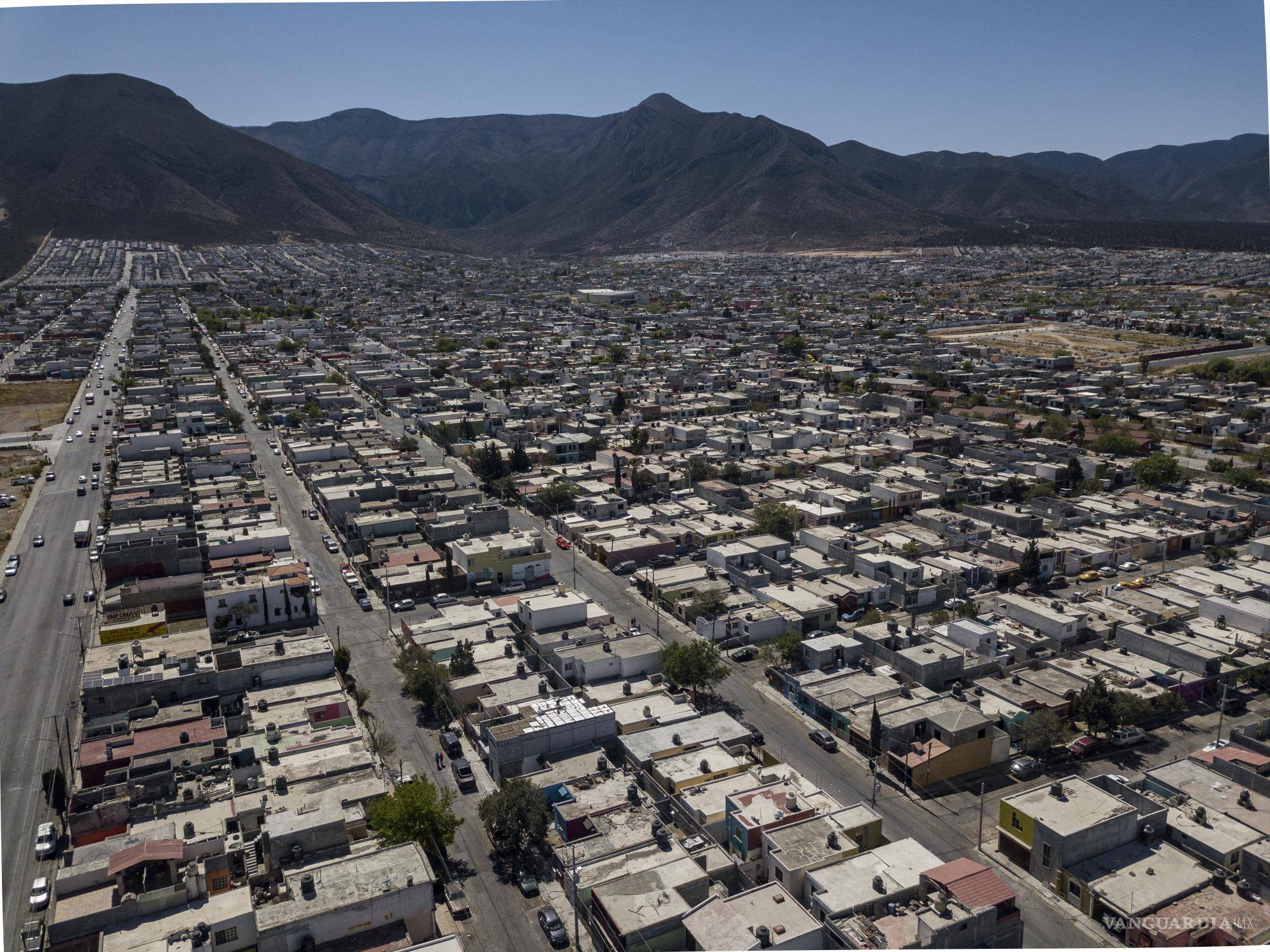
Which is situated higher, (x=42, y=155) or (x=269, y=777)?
(x=42, y=155)

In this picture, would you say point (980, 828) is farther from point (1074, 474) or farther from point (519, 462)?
point (519, 462)

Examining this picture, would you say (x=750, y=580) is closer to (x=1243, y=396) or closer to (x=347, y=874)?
(x=347, y=874)

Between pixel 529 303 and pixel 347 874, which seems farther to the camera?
pixel 529 303

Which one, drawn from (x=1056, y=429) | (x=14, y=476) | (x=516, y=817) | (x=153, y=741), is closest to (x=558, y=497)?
(x=153, y=741)

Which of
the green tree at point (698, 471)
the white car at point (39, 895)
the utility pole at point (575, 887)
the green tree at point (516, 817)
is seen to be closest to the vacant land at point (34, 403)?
the green tree at point (698, 471)

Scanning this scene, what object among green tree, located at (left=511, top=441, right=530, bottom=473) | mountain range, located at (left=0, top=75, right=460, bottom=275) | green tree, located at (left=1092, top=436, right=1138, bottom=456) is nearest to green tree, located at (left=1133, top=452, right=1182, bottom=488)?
green tree, located at (left=1092, top=436, right=1138, bottom=456)

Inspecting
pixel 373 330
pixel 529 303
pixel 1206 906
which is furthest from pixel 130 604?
pixel 529 303

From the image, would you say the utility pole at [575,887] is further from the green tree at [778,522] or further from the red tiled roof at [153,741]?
the green tree at [778,522]
